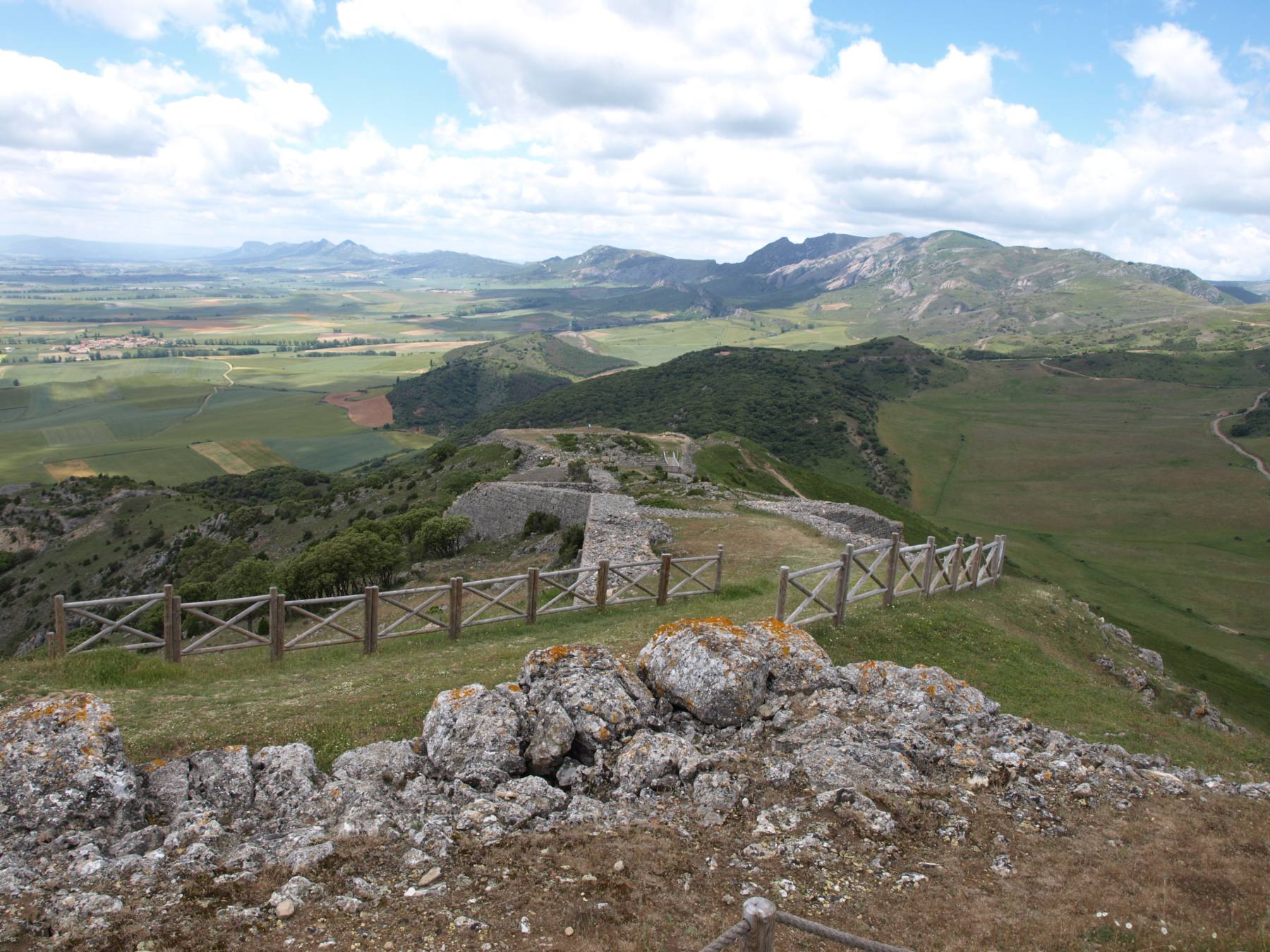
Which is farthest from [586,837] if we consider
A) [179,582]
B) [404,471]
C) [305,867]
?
[404,471]

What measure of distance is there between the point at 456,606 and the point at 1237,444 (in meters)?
147

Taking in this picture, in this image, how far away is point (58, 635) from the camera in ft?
39.0

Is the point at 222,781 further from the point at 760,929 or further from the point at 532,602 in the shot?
the point at 532,602

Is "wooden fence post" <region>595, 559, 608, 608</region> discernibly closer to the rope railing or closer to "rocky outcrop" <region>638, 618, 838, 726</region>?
"rocky outcrop" <region>638, 618, 838, 726</region>

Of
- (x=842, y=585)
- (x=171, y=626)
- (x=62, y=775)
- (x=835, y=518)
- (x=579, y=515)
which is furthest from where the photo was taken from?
(x=835, y=518)

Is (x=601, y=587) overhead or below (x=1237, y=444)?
overhead

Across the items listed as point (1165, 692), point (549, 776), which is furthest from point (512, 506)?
point (549, 776)

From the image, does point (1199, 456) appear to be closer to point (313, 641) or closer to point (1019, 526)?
point (1019, 526)

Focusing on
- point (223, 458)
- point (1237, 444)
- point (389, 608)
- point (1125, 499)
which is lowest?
point (223, 458)

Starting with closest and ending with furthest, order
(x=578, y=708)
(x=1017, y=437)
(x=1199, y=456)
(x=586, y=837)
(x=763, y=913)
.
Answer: (x=763, y=913) < (x=586, y=837) < (x=578, y=708) < (x=1199, y=456) < (x=1017, y=437)

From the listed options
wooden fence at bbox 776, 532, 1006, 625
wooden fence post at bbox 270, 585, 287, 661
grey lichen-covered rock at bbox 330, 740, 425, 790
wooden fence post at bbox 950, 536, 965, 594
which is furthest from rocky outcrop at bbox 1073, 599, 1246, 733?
wooden fence post at bbox 270, 585, 287, 661

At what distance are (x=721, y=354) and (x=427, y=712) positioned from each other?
178282 mm

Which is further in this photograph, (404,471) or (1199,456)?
(1199,456)

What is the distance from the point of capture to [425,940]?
5.69 meters
